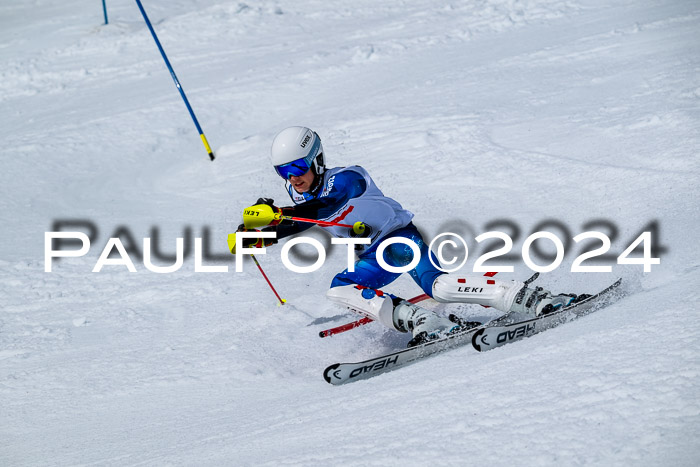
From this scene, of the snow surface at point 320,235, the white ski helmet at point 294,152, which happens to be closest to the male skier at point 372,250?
the white ski helmet at point 294,152

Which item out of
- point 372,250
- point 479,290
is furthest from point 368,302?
point 479,290

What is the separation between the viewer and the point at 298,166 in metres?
4.60

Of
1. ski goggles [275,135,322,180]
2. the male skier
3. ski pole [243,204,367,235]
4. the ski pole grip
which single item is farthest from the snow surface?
ski goggles [275,135,322,180]

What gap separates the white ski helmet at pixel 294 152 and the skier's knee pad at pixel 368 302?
0.86 metres

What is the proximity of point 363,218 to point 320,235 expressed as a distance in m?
2.54

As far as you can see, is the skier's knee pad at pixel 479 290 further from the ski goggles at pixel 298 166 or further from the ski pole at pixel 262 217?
the ski goggles at pixel 298 166

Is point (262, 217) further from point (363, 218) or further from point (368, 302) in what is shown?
point (368, 302)

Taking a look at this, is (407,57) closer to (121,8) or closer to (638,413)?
(121,8)

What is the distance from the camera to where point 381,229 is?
187 inches

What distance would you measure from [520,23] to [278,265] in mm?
8636

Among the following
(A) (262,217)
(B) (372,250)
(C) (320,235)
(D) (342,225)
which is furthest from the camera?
(C) (320,235)

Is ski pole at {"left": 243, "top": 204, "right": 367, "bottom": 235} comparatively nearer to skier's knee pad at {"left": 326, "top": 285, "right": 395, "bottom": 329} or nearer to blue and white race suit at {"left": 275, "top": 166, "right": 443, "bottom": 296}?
blue and white race suit at {"left": 275, "top": 166, "right": 443, "bottom": 296}

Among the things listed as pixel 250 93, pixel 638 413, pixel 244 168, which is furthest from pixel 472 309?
pixel 250 93

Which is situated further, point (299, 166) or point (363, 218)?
point (363, 218)
